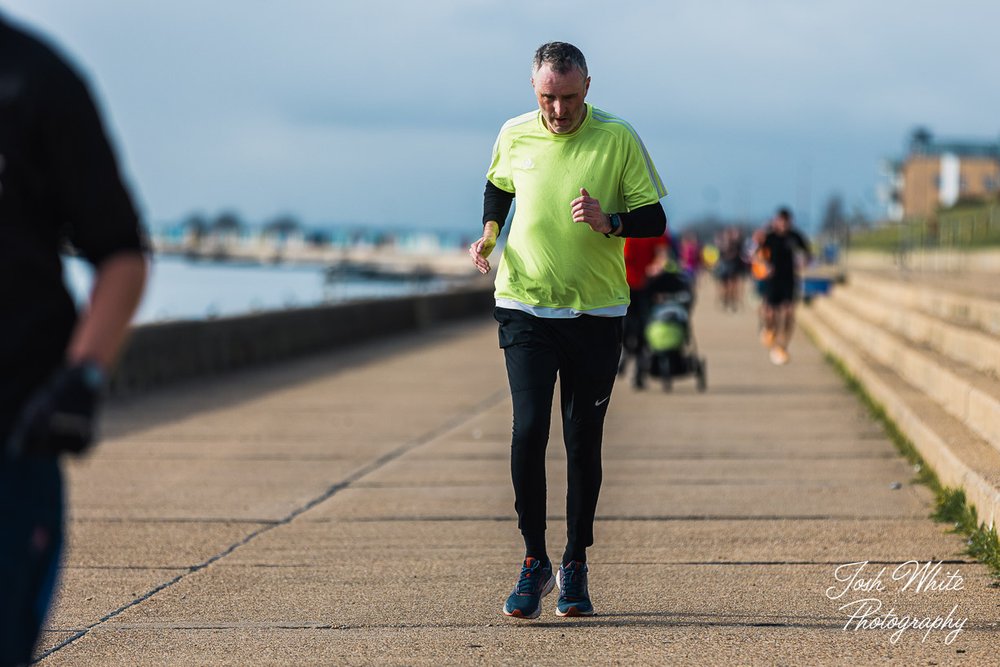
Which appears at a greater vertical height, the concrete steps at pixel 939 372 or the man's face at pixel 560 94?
the man's face at pixel 560 94

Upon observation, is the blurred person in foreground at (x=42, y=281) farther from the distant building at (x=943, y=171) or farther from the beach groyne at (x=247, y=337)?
the distant building at (x=943, y=171)

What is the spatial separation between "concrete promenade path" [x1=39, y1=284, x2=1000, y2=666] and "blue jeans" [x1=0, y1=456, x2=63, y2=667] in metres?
2.17

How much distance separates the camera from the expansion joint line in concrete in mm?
5812

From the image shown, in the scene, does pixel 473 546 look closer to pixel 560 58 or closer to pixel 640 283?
pixel 560 58

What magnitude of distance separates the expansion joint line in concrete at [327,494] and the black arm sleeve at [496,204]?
199 centimetres

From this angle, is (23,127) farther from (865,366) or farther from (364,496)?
(865,366)

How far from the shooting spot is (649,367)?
1548cm

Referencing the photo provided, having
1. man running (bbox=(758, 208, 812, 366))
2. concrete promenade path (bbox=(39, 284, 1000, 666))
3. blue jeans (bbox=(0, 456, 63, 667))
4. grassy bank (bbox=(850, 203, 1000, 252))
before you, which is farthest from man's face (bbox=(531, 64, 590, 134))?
grassy bank (bbox=(850, 203, 1000, 252))

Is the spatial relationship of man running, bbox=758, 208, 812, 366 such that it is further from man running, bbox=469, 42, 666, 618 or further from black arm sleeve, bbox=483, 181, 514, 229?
man running, bbox=469, 42, 666, 618

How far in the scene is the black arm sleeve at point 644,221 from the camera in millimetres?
5461

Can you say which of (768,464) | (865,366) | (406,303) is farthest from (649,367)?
(406,303)

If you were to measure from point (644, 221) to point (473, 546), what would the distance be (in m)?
2.34

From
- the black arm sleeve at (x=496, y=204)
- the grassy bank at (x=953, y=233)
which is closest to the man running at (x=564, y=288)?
the black arm sleeve at (x=496, y=204)

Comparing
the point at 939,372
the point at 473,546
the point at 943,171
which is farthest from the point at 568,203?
the point at 943,171
